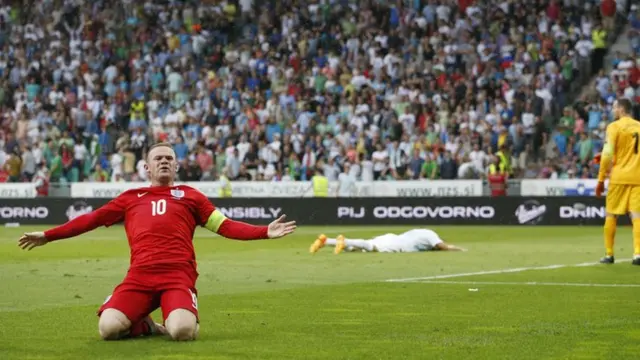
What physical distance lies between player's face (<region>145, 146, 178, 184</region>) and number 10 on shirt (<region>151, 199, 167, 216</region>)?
19 cm

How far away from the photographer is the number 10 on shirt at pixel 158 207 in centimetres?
1023

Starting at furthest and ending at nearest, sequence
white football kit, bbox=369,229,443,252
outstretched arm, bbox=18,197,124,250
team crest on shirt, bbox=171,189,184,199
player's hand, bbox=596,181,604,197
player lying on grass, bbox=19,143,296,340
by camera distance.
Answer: white football kit, bbox=369,229,443,252, player's hand, bbox=596,181,604,197, team crest on shirt, bbox=171,189,184,199, outstretched arm, bbox=18,197,124,250, player lying on grass, bbox=19,143,296,340

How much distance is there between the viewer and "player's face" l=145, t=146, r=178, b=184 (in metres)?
10.1

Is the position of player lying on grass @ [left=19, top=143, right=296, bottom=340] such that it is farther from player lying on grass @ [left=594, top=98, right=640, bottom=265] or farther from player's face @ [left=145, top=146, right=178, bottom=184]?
player lying on grass @ [left=594, top=98, right=640, bottom=265]

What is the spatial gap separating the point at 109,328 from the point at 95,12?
126 ft

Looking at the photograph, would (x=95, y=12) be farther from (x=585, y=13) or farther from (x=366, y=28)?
(x=585, y=13)

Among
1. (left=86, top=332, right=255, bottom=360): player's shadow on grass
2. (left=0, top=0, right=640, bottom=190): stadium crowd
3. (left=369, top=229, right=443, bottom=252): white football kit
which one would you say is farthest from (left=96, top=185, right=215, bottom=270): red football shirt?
(left=0, top=0, right=640, bottom=190): stadium crowd

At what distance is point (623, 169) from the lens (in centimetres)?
1852

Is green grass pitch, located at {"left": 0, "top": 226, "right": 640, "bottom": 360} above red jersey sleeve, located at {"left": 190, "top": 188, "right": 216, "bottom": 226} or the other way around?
the other way around

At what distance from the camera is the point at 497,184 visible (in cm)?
3431

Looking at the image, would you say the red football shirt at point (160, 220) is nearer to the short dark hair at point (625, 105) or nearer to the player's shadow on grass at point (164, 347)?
the player's shadow on grass at point (164, 347)

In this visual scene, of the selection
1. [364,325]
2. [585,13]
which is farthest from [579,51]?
[364,325]

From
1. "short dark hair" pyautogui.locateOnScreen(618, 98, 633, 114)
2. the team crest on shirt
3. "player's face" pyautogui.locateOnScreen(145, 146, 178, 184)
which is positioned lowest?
the team crest on shirt

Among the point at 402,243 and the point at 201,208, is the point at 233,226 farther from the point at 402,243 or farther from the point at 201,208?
the point at 402,243
